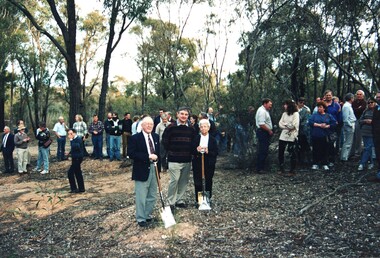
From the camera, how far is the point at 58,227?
7.38m

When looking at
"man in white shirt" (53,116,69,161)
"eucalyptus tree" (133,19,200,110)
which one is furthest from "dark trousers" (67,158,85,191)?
"eucalyptus tree" (133,19,200,110)

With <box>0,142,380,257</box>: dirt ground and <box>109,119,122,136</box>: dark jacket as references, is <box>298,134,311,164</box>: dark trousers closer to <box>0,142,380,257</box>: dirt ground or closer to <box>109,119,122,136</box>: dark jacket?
<box>0,142,380,257</box>: dirt ground

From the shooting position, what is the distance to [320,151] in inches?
362

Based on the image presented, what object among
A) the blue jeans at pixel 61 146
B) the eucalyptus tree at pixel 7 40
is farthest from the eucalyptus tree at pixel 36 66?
the blue jeans at pixel 61 146

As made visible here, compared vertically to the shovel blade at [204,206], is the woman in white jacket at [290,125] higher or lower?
higher

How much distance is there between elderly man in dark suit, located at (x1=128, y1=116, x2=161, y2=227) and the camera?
6.27 meters

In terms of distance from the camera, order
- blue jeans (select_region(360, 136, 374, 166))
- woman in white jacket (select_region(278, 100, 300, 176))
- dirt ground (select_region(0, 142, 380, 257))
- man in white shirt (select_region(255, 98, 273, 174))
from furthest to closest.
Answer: man in white shirt (select_region(255, 98, 273, 174)), woman in white jacket (select_region(278, 100, 300, 176)), blue jeans (select_region(360, 136, 374, 166)), dirt ground (select_region(0, 142, 380, 257))

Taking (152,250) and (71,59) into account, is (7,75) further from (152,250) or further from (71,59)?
(152,250)

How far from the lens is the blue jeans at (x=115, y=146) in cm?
1403

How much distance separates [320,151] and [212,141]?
11.9 ft

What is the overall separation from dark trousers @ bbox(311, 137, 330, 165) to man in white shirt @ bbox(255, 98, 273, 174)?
111cm

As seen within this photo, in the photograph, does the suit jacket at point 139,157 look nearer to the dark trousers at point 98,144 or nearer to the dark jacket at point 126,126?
the dark jacket at point 126,126

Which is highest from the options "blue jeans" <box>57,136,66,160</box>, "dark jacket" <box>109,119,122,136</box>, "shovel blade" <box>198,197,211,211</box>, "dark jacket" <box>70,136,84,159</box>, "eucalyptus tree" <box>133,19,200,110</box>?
"eucalyptus tree" <box>133,19,200,110</box>

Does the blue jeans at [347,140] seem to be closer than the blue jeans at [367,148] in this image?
No
